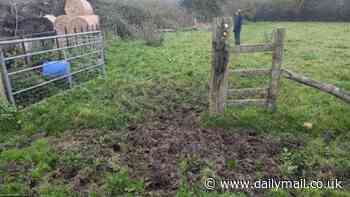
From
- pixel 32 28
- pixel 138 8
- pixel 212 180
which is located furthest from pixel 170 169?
pixel 138 8

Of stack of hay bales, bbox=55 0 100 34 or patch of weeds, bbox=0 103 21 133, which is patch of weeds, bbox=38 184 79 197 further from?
stack of hay bales, bbox=55 0 100 34

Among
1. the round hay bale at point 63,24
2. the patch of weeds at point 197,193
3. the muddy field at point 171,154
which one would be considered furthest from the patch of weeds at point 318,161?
the round hay bale at point 63,24

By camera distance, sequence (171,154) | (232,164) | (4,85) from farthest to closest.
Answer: (4,85), (171,154), (232,164)

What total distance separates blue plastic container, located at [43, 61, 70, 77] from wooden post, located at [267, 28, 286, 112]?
14.2ft

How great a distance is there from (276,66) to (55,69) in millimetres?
4519

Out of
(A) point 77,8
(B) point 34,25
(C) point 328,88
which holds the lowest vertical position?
(C) point 328,88

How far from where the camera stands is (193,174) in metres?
3.10

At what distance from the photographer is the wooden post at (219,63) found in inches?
159

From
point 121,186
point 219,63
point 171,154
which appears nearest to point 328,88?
point 219,63

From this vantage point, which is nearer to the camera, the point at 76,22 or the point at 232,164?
the point at 232,164

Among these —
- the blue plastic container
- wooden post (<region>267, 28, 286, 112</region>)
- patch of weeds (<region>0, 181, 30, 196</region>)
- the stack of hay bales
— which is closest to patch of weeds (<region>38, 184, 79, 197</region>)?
patch of weeds (<region>0, 181, 30, 196</region>)

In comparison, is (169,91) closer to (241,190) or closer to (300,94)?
(300,94)

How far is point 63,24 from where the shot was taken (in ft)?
33.2

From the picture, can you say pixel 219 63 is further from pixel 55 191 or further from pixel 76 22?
pixel 76 22
